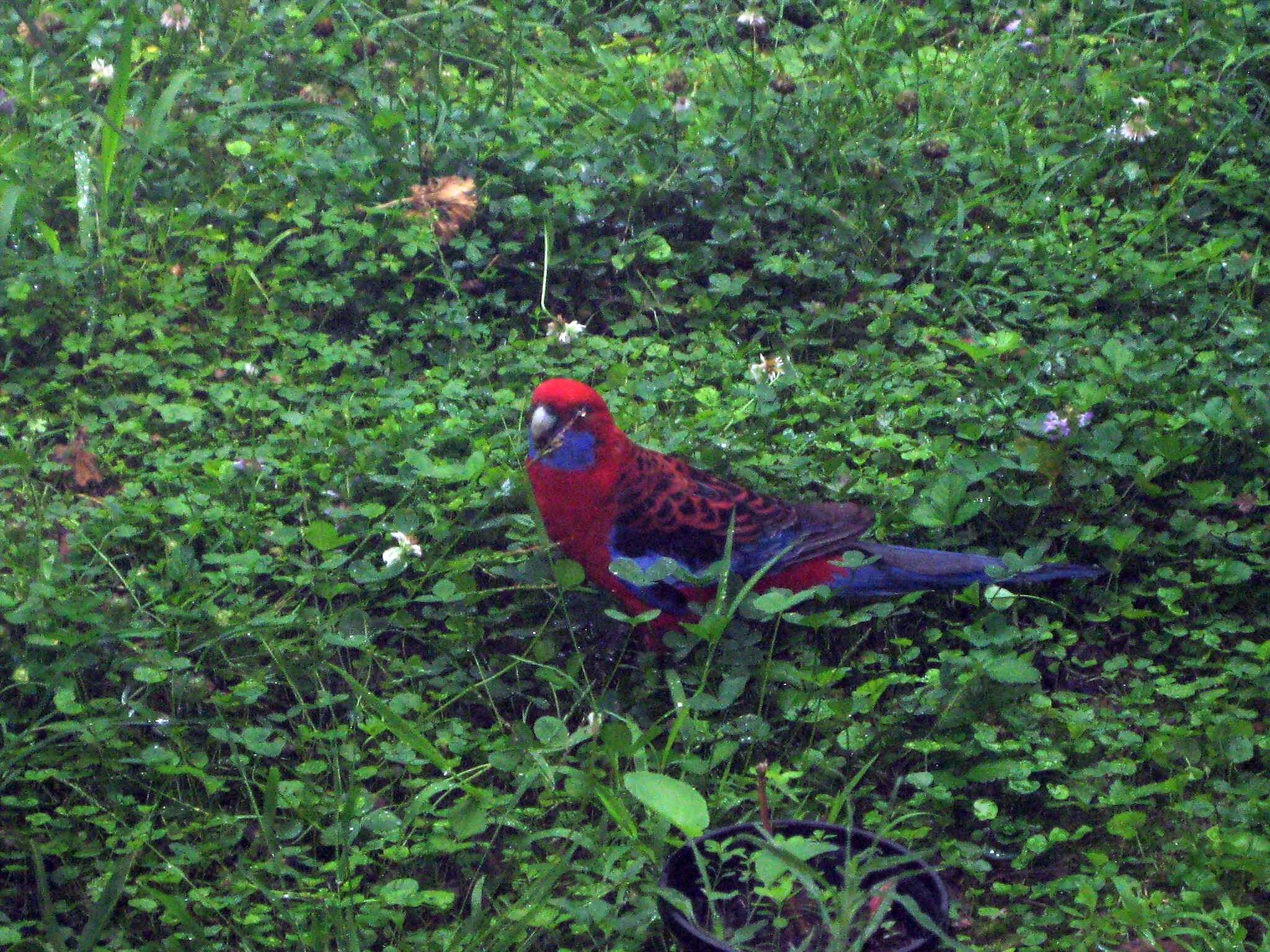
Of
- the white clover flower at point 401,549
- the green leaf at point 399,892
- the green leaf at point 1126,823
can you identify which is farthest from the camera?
the white clover flower at point 401,549

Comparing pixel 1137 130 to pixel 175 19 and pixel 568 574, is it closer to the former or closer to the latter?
pixel 568 574

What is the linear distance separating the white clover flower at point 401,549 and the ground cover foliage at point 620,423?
4 centimetres

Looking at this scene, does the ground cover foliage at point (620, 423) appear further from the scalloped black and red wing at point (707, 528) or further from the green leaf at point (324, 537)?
the scalloped black and red wing at point (707, 528)

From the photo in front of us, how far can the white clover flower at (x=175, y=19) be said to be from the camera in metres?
4.96

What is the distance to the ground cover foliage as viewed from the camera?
102 inches

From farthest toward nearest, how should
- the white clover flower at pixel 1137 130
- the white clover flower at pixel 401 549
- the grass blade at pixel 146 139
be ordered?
the white clover flower at pixel 1137 130, the grass blade at pixel 146 139, the white clover flower at pixel 401 549

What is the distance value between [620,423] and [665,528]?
689mm

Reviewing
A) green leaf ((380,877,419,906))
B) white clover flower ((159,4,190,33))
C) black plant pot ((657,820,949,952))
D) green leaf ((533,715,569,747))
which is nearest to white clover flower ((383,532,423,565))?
green leaf ((533,715,569,747))

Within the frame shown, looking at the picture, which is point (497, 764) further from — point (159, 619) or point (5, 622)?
point (5, 622)

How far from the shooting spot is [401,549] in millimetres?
Answer: 3180

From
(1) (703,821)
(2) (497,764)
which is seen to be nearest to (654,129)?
(2) (497,764)

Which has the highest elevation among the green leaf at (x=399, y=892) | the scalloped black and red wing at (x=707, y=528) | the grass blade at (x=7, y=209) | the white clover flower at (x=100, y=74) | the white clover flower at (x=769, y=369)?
the white clover flower at (x=100, y=74)

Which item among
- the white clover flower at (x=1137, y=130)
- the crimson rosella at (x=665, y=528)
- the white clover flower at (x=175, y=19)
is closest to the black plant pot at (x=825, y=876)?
the crimson rosella at (x=665, y=528)

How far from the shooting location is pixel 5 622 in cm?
295
